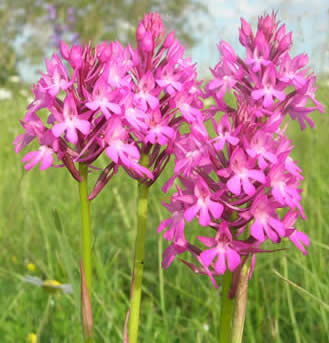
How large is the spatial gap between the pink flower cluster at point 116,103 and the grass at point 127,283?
0.18 metres

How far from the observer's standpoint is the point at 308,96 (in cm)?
121

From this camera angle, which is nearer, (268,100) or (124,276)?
(268,100)

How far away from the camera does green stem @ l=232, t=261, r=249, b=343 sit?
3.50 feet

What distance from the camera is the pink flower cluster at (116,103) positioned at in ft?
3.44

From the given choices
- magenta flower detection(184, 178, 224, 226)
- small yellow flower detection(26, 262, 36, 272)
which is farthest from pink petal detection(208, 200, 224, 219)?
small yellow flower detection(26, 262, 36, 272)

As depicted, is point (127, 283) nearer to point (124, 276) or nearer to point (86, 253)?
point (124, 276)

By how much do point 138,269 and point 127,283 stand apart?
1.43 meters

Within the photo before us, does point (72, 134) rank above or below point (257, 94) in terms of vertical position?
below

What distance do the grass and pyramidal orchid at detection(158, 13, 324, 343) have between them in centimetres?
14

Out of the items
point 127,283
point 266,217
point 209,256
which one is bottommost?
point 127,283

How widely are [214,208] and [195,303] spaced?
44.3 inches

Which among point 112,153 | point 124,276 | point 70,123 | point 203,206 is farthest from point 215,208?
point 124,276

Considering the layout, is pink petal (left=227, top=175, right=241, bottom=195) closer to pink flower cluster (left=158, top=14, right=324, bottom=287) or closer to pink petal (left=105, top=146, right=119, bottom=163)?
pink flower cluster (left=158, top=14, right=324, bottom=287)

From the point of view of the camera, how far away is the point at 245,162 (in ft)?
3.29
